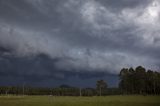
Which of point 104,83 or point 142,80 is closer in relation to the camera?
point 142,80

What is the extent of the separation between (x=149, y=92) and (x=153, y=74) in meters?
10.7

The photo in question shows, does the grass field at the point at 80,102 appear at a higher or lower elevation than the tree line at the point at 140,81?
lower

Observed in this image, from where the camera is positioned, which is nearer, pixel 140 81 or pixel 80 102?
pixel 80 102

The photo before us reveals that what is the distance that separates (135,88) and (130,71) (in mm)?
A: 10540

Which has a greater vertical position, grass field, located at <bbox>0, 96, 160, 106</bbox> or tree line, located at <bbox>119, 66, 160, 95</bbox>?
tree line, located at <bbox>119, 66, 160, 95</bbox>

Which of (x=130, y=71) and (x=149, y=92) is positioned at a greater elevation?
(x=130, y=71)

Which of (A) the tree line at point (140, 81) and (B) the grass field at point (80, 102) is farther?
(A) the tree line at point (140, 81)

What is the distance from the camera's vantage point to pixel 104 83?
192m

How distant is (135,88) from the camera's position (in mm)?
170750

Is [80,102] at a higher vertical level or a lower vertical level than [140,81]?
lower

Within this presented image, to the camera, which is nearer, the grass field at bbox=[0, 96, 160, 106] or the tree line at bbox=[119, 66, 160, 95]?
the grass field at bbox=[0, 96, 160, 106]

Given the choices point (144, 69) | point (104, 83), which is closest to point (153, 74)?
point (144, 69)

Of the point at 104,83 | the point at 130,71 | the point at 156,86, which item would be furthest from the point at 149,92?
the point at 104,83

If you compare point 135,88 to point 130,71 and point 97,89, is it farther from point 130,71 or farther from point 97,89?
point 97,89
